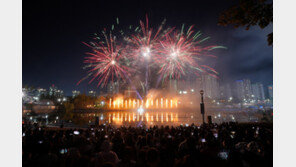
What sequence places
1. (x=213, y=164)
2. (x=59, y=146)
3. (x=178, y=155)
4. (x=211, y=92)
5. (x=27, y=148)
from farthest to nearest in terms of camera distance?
1. (x=211, y=92)
2. (x=59, y=146)
3. (x=27, y=148)
4. (x=178, y=155)
5. (x=213, y=164)

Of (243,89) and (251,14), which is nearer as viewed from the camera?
(251,14)

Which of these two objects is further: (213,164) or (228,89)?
(228,89)

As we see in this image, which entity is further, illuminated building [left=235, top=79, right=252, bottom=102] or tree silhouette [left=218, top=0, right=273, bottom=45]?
illuminated building [left=235, top=79, right=252, bottom=102]

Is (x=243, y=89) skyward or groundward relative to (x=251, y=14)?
groundward

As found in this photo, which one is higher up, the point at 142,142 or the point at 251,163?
the point at 251,163

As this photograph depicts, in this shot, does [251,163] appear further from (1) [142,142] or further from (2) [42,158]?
(2) [42,158]

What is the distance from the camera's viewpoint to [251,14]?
4230 millimetres

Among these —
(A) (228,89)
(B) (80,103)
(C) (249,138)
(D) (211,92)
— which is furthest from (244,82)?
(C) (249,138)

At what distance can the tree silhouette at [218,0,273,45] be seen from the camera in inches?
161

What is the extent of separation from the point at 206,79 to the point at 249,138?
17683 cm

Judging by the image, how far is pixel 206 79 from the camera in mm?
172000

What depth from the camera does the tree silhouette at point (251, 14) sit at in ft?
13.4

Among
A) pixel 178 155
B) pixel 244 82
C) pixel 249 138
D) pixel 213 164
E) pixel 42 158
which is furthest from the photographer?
pixel 244 82
